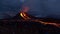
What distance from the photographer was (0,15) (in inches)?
148

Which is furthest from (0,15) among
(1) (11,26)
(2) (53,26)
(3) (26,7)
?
(2) (53,26)

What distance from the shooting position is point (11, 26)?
106 inches

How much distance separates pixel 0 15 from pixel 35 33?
1.49m

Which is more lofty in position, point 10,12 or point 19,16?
point 10,12

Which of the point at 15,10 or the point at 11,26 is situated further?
the point at 15,10

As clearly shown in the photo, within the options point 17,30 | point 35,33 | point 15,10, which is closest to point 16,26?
point 17,30

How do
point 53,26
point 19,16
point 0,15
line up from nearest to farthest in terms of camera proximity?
point 53,26
point 19,16
point 0,15

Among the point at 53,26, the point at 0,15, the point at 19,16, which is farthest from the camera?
the point at 0,15

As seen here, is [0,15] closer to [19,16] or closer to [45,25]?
[19,16]

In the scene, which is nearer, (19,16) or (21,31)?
(21,31)

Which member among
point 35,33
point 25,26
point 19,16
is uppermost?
point 19,16

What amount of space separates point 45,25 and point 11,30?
71cm

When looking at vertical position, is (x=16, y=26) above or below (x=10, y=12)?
below

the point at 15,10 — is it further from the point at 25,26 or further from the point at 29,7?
the point at 25,26
